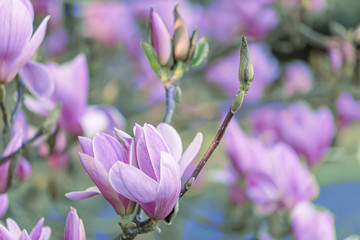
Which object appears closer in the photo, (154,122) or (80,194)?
(80,194)

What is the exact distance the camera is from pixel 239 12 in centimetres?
112

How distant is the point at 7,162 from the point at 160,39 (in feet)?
0.50

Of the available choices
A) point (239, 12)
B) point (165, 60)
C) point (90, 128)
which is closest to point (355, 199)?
point (239, 12)

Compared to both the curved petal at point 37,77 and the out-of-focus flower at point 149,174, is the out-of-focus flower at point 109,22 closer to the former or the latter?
the curved petal at point 37,77

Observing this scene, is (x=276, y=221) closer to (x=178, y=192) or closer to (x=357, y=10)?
(x=178, y=192)

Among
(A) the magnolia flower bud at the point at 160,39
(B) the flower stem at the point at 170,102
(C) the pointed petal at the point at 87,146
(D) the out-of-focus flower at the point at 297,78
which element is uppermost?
(A) the magnolia flower bud at the point at 160,39

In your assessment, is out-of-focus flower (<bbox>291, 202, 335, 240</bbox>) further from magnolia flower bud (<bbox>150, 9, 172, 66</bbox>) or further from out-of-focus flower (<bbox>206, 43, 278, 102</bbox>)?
out-of-focus flower (<bbox>206, 43, 278, 102</bbox>)

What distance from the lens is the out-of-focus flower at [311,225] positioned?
0.51 metres

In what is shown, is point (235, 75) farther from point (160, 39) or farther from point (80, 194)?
point (80, 194)

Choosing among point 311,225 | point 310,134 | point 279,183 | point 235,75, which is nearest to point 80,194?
point 311,225

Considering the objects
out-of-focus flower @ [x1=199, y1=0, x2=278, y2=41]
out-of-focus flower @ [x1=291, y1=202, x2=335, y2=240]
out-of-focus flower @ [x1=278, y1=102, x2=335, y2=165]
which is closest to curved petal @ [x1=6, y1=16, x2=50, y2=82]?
out-of-focus flower @ [x1=291, y1=202, x2=335, y2=240]

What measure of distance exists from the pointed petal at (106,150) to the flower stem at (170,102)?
8cm

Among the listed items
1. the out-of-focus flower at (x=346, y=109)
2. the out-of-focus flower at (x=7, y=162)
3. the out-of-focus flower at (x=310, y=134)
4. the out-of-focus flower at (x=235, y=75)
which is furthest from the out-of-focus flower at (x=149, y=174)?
the out-of-focus flower at (x=235, y=75)

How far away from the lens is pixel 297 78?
1.34 meters
